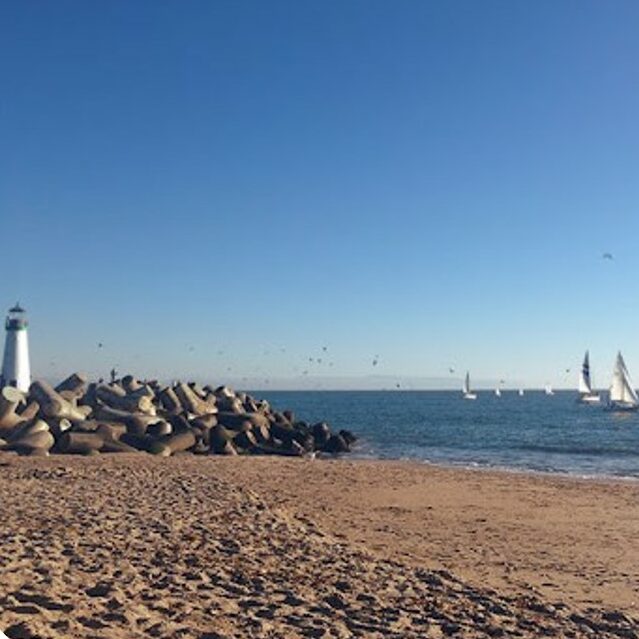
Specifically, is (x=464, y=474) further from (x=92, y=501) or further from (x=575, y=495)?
(x=92, y=501)

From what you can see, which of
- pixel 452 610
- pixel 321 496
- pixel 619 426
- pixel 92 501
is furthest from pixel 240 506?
pixel 619 426

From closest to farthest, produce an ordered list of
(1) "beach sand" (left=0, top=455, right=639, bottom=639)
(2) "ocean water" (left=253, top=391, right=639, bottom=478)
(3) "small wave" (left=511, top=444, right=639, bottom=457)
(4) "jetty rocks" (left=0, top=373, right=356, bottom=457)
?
1. (1) "beach sand" (left=0, top=455, right=639, bottom=639)
2. (4) "jetty rocks" (left=0, top=373, right=356, bottom=457)
3. (2) "ocean water" (left=253, top=391, right=639, bottom=478)
4. (3) "small wave" (left=511, top=444, right=639, bottom=457)

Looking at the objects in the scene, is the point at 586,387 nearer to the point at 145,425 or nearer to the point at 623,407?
the point at 623,407

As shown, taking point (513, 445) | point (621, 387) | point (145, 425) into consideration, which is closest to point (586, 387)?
point (621, 387)

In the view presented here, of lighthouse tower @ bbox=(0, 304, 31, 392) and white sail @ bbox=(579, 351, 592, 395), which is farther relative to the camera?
white sail @ bbox=(579, 351, 592, 395)

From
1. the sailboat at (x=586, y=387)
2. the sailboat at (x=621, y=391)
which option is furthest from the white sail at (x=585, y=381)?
the sailboat at (x=621, y=391)

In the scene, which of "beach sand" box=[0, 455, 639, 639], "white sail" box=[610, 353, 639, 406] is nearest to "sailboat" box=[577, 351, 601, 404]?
"white sail" box=[610, 353, 639, 406]

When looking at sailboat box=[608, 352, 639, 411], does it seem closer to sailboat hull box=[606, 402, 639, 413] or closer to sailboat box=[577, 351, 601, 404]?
sailboat hull box=[606, 402, 639, 413]

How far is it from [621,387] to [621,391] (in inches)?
15.2

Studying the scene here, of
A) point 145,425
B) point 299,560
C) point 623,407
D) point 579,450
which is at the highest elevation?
point 145,425

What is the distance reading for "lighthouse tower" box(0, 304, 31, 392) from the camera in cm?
4050

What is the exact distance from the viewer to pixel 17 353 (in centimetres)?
4125

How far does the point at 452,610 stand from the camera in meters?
7.51

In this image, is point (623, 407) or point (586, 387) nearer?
point (623, 407)
